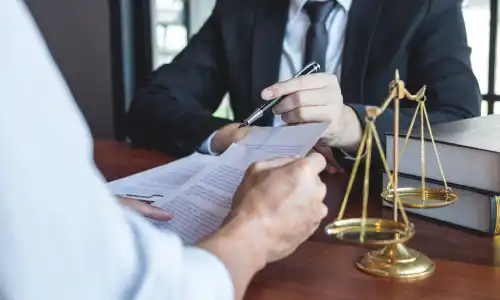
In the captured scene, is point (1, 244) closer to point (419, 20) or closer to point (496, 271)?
point (496, 271)

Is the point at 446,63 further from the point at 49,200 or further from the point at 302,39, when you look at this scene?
the point at 49,200

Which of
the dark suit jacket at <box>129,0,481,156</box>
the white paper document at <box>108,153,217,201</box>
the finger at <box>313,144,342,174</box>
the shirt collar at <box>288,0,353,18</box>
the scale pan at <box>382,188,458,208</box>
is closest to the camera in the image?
the scale pan at <box>382,188,458,208</box>

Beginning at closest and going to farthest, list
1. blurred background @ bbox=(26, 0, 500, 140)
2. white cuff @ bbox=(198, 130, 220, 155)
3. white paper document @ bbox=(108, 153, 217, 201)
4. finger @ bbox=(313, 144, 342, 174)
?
white paper document @ bbox=(108, 153, 217, 201) → finger @ bbox=(313, 144, 342, 174) → white cuff @ bbox=(198, 130, 220, 155) → blurred background @ bbox=(26, 0, 500, 140)

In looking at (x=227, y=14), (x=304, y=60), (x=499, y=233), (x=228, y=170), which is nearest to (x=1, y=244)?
(x=228, y=170)

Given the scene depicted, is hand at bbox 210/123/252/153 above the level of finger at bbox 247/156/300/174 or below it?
below

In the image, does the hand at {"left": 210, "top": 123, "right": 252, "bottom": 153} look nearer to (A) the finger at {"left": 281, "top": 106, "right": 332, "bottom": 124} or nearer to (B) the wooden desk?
(A) the finger at {"left": 281, "top": 106, "right": 332, "bottom": 124}

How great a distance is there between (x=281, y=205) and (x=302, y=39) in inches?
38.7

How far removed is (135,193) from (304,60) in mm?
695

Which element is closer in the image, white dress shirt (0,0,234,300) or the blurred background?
white dress shirt (0,0,234,300)

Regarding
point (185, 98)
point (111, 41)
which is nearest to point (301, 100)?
point (185, 98)

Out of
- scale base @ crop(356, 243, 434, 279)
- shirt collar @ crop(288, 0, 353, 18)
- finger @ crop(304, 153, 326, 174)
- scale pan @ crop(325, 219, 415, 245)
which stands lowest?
scale base @ crop(356, 243, 434, 279)

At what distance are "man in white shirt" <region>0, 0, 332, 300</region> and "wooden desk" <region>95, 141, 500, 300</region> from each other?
0.21 meters

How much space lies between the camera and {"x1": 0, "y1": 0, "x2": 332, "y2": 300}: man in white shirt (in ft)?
1.72

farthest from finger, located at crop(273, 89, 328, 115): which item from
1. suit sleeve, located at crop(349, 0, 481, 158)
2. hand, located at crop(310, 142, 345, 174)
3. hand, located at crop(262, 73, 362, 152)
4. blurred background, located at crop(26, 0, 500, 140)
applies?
blurred background, located at crop(26, 0, 500, 140)
